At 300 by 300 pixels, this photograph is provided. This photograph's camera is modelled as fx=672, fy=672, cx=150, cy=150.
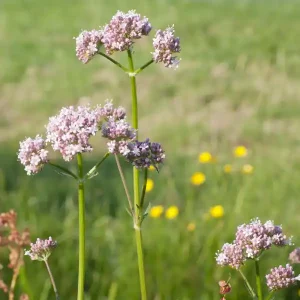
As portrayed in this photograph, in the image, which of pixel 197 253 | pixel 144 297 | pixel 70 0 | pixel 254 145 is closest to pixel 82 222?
pixel 144 297

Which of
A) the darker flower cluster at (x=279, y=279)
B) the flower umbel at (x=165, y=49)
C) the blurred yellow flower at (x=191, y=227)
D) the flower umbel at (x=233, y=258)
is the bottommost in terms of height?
the darker flower cluster at (x=279, y=279)

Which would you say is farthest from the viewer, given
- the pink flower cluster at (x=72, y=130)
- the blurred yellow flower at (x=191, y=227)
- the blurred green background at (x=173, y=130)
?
the blurred yellow flower at (x=191, y=227)

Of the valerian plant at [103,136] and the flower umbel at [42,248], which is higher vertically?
the valerian plant at [103,136]

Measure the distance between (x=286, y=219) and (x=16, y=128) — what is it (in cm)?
418

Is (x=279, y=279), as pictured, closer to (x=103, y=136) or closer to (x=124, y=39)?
(x=103, y=136)

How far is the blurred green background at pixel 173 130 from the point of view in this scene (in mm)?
3873

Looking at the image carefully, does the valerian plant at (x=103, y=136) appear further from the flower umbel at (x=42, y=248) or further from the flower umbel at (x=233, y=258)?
the flower umbel at (x=233, y=258)

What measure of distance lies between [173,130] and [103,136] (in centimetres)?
604

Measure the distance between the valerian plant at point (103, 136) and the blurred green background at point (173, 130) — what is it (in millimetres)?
682

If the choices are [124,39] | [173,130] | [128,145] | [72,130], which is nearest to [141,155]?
[128,145]

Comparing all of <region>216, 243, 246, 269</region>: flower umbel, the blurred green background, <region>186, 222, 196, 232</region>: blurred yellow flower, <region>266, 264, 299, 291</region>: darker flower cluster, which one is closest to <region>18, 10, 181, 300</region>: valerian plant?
<region>216, 243, 246, 269</region>: flower umbel

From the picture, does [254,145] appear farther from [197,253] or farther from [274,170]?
[197,253]

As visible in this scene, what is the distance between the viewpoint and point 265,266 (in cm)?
398

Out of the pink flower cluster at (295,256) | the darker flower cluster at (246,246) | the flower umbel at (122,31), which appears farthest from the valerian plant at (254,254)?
the flower umbel at (122,31)
